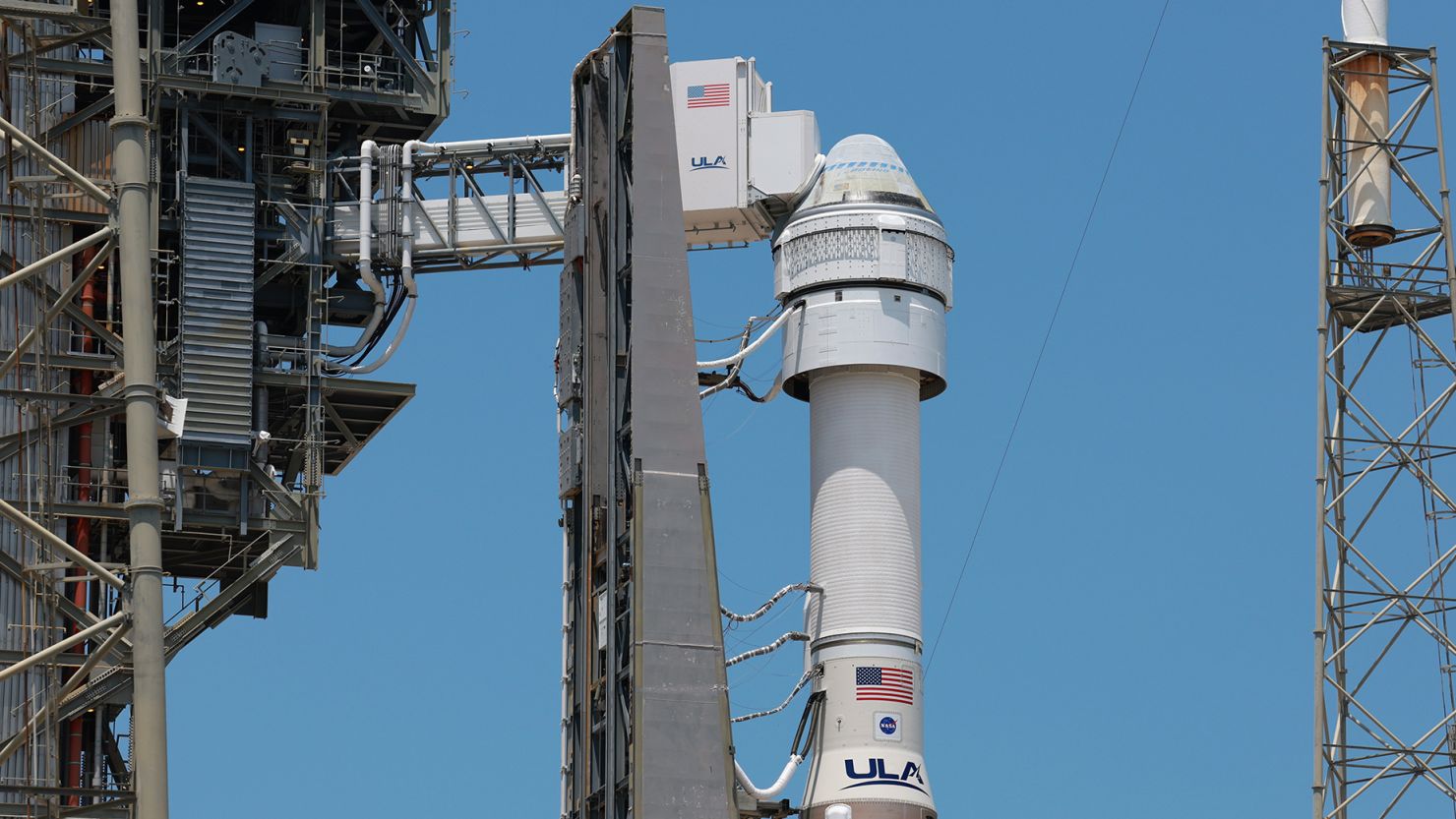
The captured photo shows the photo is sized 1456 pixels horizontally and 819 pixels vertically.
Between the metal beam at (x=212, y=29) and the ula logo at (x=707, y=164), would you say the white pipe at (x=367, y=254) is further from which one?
the ula logo at (x=707, y=164)

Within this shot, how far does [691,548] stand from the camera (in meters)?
44.6

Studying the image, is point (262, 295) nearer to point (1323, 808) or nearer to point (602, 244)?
point (602, 244)

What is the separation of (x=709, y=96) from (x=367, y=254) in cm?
773

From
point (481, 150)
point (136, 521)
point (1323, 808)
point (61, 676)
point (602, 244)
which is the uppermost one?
point (481, 150)

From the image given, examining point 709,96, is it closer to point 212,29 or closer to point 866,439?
point 866,439

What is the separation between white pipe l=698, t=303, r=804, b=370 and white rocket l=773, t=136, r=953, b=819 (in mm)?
188

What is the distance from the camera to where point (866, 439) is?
164ft

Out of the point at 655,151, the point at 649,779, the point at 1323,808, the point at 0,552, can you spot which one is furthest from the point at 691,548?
the point at 0,552

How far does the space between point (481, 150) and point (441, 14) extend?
3036 millimetres

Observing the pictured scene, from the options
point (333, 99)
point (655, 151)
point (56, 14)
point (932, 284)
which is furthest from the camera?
point (333, 99)

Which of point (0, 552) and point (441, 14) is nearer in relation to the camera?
point (0, 552)

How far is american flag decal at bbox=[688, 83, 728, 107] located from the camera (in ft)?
172

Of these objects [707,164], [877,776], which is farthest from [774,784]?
[707,164]

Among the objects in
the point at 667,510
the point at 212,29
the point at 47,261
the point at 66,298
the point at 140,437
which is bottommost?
the point at 140,437
